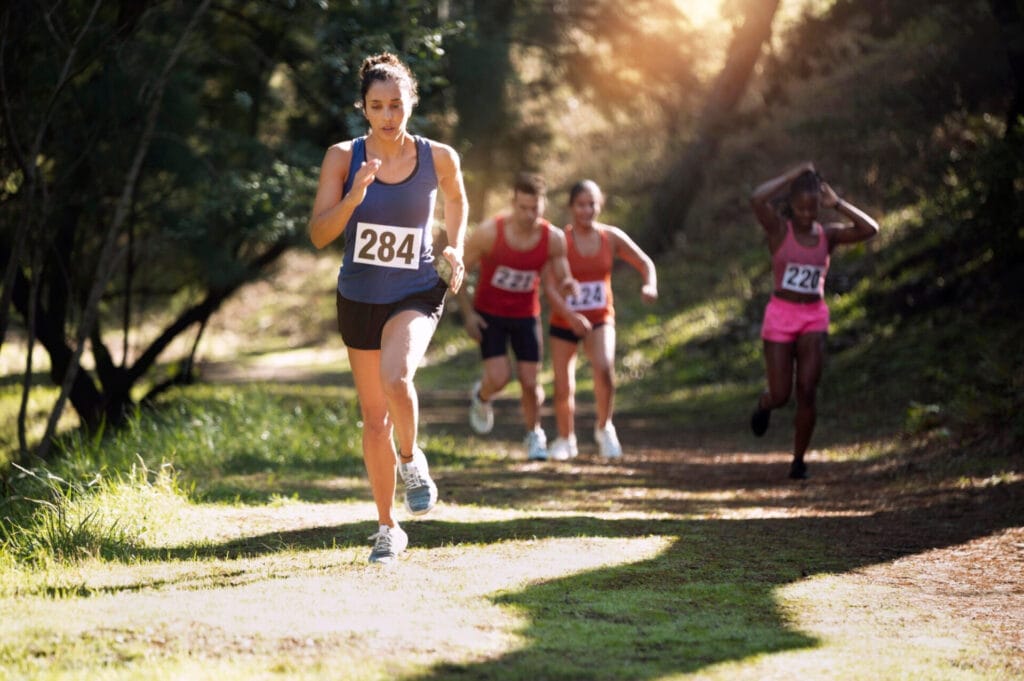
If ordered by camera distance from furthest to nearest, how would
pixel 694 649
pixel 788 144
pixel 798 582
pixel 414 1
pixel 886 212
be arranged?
pixel 788 144 → pixel 886 212 → pixel 414 1 → pixel 798 582 → pixel 694 649

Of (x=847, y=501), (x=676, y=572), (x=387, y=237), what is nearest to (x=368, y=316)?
(x=387, y=237)

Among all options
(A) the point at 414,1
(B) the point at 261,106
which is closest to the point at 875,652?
(A) the point at 414,1

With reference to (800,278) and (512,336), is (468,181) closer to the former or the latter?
(512,336)

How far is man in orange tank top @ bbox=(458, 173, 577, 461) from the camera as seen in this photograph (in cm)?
961

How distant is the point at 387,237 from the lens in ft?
18.5

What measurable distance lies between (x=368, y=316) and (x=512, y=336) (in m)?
4.58

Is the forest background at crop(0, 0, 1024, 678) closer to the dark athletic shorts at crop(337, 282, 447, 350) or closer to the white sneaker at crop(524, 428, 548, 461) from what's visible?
the white sneaker at crop(524, 428, 548, 461)

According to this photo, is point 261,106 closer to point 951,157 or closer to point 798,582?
point 951,157

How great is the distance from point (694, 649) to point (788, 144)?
2338 cm

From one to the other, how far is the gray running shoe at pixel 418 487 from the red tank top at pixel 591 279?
170 inches

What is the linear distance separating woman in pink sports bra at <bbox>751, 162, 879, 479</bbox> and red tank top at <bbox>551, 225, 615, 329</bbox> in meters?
1.25

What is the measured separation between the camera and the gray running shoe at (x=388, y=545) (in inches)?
222

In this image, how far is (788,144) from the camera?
26578 mm

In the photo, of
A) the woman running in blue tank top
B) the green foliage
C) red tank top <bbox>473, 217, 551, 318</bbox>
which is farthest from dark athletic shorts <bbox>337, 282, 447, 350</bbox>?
red tank top <bbox>473, 217, 551, 318</bbox>
